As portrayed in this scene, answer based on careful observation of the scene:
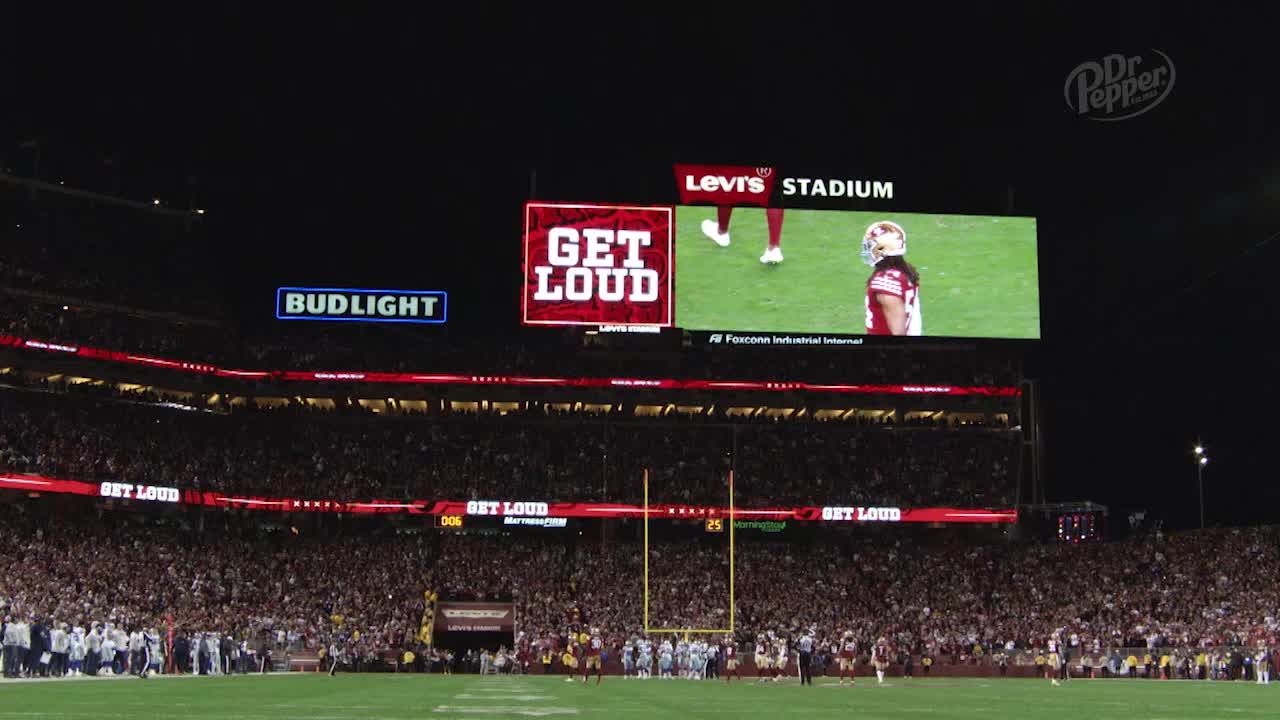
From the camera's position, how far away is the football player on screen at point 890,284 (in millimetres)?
46969

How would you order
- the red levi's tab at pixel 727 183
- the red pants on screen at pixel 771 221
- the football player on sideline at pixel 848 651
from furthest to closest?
the red levi's tab at pixel 727 183 < the red pants on screen at pixel 771 221 < the football player on sideline at pixel 848 651

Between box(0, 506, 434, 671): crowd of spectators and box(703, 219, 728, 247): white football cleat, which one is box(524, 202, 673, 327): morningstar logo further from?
box(0, 506, 434, 671): crowd of spectators

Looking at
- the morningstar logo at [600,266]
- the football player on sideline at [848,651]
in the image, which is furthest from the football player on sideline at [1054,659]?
the morningstar logo at [600,266]

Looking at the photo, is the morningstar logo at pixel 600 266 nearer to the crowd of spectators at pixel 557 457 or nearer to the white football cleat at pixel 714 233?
the white football cleat at pixel 714 233

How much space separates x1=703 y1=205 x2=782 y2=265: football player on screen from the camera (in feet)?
156

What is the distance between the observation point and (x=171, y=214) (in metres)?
57.5

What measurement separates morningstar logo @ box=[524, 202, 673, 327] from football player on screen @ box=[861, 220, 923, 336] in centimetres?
739

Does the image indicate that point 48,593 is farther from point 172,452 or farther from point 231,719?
point 231,719

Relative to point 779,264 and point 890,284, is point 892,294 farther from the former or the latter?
point 779,264

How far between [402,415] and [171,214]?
14.6m

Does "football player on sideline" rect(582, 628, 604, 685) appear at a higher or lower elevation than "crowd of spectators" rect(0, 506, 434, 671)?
lower

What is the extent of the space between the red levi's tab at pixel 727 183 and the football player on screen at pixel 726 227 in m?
0.35

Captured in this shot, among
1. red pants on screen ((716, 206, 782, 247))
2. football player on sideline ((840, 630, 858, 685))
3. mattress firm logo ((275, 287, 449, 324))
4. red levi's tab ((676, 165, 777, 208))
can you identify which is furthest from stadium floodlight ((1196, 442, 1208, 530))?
mattress firm logo ((275, 287, 449, 324))

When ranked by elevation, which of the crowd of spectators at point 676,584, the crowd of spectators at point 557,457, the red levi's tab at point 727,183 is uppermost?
the red levi's tab at point 727,183
